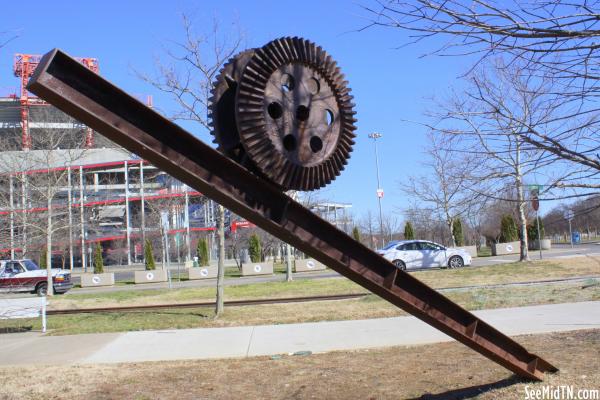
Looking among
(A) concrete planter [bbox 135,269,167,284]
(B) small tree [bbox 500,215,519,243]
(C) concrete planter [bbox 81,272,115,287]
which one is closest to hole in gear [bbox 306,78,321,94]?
(A) concrete planter [bbox 135,269,167,284]

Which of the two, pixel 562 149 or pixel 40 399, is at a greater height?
pixel 562 149

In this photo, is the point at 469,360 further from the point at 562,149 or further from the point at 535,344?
the point at 562,149

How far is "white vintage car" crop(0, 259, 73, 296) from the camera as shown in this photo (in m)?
23.7

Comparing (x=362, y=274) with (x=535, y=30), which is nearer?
(x=535, y=30)

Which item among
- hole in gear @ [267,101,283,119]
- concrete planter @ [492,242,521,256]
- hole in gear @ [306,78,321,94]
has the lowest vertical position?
concrete planter @ [492,242,521,256]

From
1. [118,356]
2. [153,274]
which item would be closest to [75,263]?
[153,274]

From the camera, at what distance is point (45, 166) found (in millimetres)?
22969

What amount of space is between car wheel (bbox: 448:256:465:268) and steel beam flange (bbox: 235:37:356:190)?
2226 centimetres

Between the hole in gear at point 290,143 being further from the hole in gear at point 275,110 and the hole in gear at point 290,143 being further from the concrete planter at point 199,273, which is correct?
the concrete planter at point 199,273

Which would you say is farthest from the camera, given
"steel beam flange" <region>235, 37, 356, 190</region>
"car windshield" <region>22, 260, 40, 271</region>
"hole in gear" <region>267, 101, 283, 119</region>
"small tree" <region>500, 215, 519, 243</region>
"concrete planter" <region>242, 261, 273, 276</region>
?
"small tree" <region>500, 215, 519, 243</region>

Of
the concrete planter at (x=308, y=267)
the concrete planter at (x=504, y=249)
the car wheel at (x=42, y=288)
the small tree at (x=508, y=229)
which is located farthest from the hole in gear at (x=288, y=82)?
the small tree at (x=508, y=229)

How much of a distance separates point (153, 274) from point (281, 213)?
30529mm

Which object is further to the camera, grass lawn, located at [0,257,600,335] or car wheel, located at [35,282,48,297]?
car wheel, located at [35,282,48,297]

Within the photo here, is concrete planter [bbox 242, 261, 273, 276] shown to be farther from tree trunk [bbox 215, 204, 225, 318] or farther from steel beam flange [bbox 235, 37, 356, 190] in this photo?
steel beam flange [bbox 235, 37, 356, 190]
